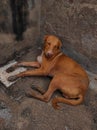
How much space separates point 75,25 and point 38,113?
1.51 meters

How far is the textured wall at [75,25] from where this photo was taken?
3176 mm

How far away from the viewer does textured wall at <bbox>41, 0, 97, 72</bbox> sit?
3.18 meters

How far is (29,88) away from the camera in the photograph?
322cm

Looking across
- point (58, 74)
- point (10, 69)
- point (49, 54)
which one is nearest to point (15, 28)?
point (10, 69)

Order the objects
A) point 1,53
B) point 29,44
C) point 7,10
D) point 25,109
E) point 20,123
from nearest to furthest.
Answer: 1. point 20,123
2. point 25,109
3. point 7,10
4. point 1,53
5. point 29,44

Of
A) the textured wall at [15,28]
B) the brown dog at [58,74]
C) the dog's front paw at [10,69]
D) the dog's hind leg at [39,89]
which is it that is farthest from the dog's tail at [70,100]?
the textured wall at [15,28]

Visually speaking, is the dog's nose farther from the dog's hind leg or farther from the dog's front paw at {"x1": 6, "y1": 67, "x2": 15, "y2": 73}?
the dog's front paw at {"x1": 6, "y1": 67, "x2": 15, "y2": 73}

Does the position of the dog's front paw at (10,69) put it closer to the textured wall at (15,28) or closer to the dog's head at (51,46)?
the textured wall at (15,28)

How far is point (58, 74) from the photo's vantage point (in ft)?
10.2

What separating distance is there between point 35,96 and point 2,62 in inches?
36.8

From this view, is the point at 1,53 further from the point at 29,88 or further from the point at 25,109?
the point at 25,109

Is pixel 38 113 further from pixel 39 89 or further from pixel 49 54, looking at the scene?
pixel 49 54

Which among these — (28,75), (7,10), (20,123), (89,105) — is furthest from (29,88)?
(7,10)

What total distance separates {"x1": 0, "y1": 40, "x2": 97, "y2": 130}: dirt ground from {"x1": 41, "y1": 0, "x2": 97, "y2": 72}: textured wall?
2.13ft
